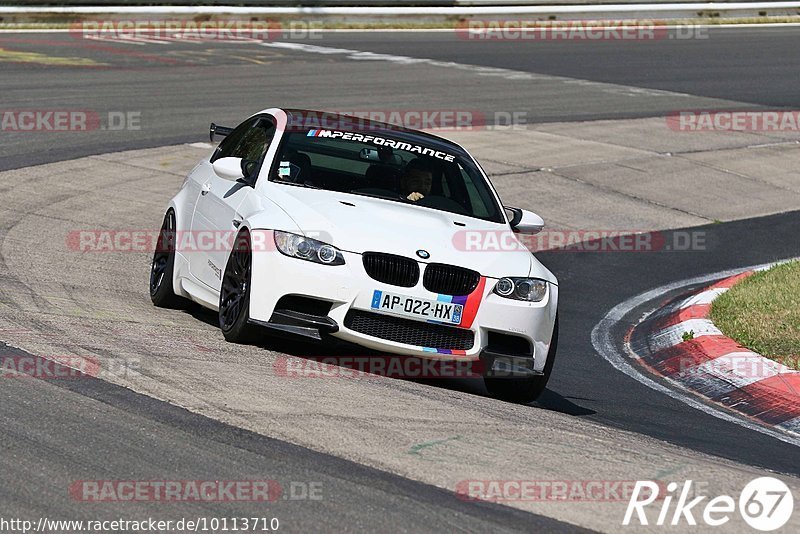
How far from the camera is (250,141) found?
30.9 feet

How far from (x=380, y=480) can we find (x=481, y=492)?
0.41 meters

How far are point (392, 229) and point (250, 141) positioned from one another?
6.55 feet

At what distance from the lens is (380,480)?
5383 mm

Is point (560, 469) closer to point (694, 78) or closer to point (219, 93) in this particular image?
point (219, 93)

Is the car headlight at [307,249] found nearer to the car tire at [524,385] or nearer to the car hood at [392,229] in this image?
the car hood at [392,229]

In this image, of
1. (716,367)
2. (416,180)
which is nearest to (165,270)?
(416,180)

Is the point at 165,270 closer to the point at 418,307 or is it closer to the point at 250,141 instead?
the point at 250,141

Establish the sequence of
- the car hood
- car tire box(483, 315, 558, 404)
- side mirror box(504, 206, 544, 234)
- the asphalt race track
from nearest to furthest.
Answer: the asphalt race track
the car hood
car tire box(483, 315, 558, 404)
side mirror box(504, 206, 544, 234)

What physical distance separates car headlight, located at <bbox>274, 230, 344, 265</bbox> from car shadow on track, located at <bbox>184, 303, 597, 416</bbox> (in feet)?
1.48

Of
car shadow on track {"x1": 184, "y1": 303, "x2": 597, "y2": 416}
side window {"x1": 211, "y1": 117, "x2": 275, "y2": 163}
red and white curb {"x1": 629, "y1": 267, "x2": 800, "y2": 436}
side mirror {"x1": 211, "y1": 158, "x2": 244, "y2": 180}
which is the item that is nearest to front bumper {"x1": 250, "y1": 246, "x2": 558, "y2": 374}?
car shadow on track {"x1": 184, "y1": 303, "x2": 597, "y2": 416}

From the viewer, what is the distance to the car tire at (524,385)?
8.01 meters

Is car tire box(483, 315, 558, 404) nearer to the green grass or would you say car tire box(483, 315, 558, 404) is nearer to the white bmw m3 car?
the white bmw m3 car

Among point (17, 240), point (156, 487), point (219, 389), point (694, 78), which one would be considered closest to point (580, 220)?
point (17, 240)

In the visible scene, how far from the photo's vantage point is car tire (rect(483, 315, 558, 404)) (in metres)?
8.01
